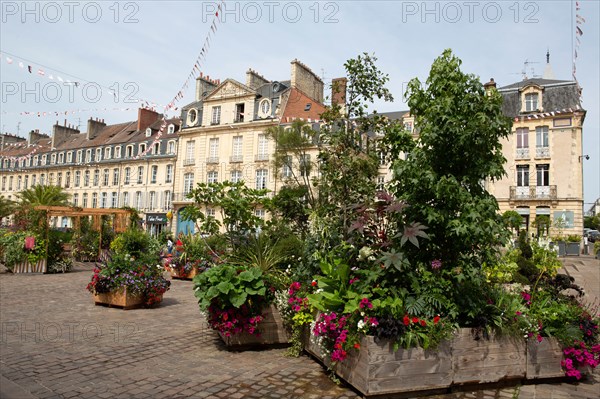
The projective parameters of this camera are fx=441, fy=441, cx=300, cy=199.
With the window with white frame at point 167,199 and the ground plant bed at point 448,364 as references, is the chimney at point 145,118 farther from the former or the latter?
the ground plant bed at point 448,364

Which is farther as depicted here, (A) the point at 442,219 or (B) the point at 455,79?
(B) the point at 455,79

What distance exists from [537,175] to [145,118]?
35302mm

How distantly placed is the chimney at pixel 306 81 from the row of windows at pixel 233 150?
17.0 feet

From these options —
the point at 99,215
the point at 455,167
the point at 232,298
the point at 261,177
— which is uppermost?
the point at 261,177

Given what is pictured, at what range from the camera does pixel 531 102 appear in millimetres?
28094

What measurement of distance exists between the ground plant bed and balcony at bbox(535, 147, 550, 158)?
26.7m

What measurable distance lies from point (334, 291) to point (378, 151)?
2290 millimetres

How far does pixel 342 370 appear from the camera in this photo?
432cm

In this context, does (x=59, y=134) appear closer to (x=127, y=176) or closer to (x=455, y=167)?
(x=127, y=176)

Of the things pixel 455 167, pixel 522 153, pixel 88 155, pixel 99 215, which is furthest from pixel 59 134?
pixel 455 167

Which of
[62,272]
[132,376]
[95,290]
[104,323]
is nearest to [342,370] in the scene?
[132,376]

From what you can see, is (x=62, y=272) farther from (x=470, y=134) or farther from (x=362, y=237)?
(x=470, y=134)

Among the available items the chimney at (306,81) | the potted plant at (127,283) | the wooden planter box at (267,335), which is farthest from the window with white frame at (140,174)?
the wooden planter box at (267,335)

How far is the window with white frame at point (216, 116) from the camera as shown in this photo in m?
36.1
